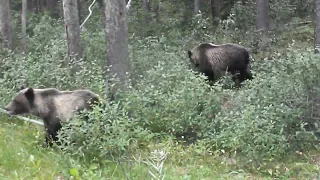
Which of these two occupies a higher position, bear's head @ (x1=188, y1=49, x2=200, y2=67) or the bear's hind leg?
bear's head @ (x1=188, y1=49, x2=200, y2=67)

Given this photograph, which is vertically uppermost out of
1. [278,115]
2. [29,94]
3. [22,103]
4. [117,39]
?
[117,39]

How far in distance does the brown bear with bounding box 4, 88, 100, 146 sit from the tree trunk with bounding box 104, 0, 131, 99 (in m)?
1.76

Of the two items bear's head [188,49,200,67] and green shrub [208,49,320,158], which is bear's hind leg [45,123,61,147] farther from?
bear's head [188,49,200,67]

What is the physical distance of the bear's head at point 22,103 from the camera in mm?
8469

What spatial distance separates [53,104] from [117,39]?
2.50m

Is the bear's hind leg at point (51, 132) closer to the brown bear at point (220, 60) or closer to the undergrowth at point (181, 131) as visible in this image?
the undergrowth at point (181, 131)

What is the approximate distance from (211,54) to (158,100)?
179 inches

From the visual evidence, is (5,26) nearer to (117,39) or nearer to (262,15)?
(117,39)

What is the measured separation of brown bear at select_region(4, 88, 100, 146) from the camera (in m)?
8.22

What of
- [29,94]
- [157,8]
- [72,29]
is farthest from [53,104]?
[157,8]

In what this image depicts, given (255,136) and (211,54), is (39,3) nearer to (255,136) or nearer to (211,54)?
(211,54)

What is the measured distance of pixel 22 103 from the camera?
863 cm

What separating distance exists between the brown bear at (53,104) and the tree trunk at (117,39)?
5.77 ft

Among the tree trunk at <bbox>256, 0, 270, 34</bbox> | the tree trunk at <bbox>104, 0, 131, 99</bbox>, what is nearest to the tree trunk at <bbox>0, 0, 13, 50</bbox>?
the tree trunk at <bbox>104, 0, 131, 99</bbox>
